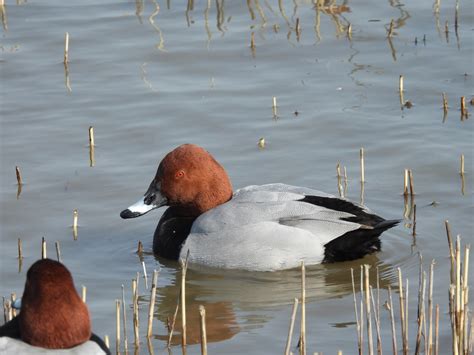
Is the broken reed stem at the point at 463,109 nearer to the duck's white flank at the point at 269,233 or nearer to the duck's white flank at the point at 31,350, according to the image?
the duck's white flank at the point at 269,233

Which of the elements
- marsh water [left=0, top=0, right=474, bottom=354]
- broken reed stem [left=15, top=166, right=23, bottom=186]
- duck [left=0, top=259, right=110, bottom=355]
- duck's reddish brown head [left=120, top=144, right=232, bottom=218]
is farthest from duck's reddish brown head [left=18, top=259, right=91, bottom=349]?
broken reed stem [left=15, top=166, right=23, bottom=186]

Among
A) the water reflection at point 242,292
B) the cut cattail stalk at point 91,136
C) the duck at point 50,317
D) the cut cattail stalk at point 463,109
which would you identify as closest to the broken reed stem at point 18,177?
the cut cattail stalk at point 91,136

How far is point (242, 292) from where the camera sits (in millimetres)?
8305

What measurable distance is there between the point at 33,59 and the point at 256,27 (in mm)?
2577

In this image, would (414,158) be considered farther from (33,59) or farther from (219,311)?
(33,59)

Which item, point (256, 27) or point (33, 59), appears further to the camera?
point (256, 27)

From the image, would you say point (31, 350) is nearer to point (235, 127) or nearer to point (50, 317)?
point (50, 317)

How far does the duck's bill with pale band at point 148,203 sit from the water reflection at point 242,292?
401 mm

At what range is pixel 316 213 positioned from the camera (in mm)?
8719

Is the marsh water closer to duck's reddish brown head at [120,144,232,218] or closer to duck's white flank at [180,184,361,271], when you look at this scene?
duck's white flank at [180,184,361,271]

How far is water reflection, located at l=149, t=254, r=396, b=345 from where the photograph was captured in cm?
762

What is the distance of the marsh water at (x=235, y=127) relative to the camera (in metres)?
8.22

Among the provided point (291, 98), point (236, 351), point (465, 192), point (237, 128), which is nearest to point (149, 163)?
point (237, 128)

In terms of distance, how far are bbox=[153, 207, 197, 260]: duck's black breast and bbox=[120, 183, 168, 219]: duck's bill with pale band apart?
0.13m
